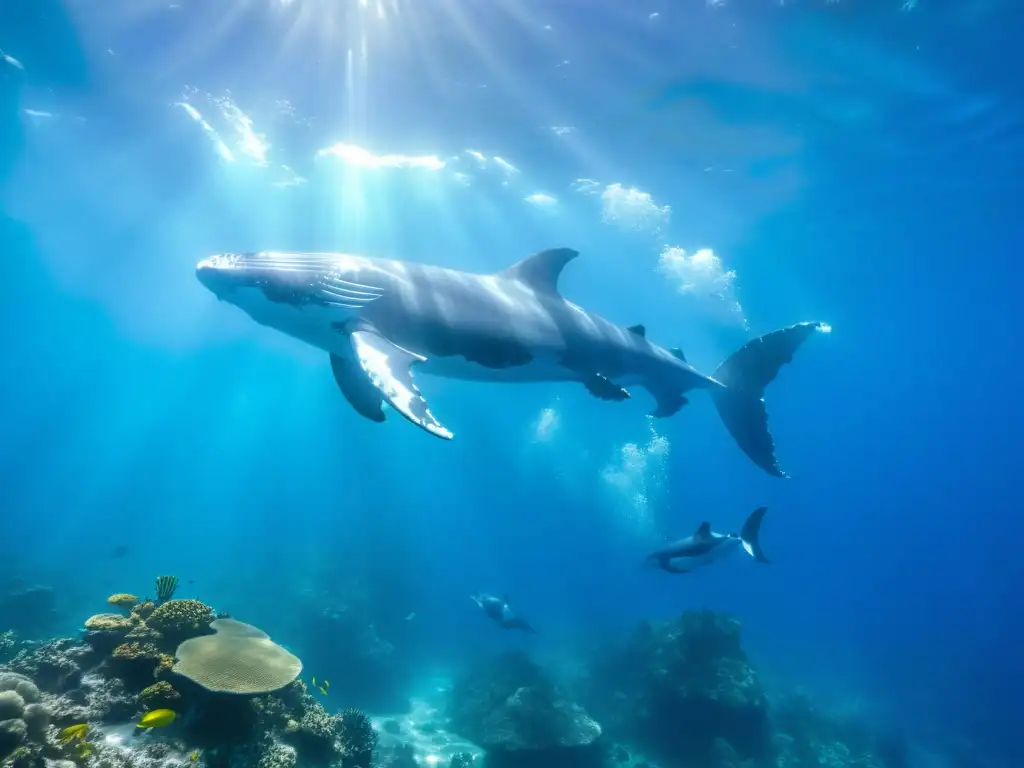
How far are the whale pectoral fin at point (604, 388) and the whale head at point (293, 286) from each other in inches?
132

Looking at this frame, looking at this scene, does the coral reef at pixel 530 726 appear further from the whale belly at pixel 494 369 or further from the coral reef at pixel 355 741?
the whale belly at pixel 494 369

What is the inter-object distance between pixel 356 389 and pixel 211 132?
2719cm

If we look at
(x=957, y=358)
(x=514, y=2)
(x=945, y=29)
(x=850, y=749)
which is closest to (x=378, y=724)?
(x=850, y=749)

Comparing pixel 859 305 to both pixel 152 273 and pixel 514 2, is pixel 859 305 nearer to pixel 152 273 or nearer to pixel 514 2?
pixel 514 2

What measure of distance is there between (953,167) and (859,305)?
28.0 m

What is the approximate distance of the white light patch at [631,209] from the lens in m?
29.1

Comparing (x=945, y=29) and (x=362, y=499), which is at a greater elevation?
(x=362, y=499)

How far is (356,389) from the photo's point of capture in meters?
7.18

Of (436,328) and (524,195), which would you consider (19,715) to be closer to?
(436,328)

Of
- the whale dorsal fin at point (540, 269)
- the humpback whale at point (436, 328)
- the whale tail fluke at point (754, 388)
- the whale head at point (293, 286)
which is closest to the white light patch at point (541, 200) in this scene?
the whale tail fluke at point (754, 388)

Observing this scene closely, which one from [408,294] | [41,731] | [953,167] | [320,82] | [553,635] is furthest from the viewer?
[553,635]

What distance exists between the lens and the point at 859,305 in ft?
166

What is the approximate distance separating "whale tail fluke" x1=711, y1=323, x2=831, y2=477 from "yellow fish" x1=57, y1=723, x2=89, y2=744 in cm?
928

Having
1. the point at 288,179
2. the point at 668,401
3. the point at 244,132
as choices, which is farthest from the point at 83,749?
the point at 288,179
